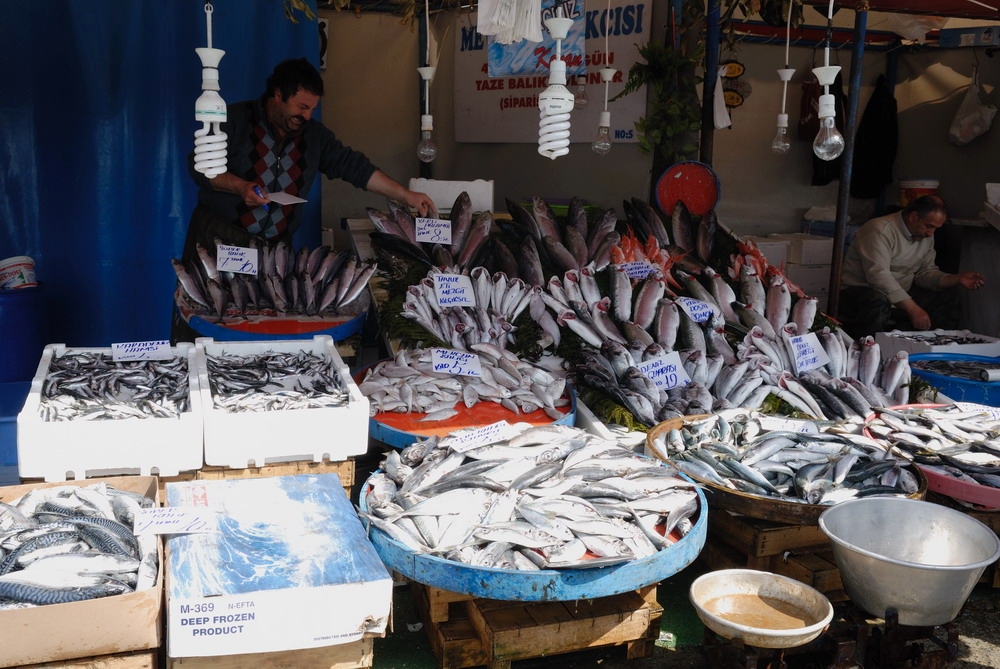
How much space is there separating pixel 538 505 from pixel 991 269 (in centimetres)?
670

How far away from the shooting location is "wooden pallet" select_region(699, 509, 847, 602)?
10.2 ft

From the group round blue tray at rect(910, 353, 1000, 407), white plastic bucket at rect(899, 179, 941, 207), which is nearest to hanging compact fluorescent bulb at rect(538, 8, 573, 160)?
round blue tray at rect(910, 353, 1000, 407)

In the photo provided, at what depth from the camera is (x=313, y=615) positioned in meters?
2.13

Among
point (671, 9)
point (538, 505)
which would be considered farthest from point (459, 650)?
point (671, 9)

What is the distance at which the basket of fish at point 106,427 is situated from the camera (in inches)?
108

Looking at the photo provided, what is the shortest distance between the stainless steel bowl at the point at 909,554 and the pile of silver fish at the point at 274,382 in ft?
5.74

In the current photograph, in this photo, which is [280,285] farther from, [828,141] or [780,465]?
[828,141]

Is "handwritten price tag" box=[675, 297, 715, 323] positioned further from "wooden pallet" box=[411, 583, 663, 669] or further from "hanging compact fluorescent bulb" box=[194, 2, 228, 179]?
"hanging compact fluorescent bulb" box=[194, 2, 228, 179]

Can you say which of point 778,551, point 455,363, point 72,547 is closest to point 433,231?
point 455,363

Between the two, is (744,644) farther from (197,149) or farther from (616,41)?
(616,41)

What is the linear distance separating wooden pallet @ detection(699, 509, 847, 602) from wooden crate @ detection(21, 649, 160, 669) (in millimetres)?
2009

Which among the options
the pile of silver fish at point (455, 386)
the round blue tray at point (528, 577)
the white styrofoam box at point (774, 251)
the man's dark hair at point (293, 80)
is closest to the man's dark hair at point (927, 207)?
the white styrofoam box at point (774, 251)

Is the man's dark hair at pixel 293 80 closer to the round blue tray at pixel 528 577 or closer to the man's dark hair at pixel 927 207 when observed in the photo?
the round blue tray at pixel 528 577

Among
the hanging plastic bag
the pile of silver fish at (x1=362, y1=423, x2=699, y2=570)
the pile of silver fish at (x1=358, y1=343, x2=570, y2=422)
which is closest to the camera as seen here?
the pile of silver fish at (x1=362, y1=423, x2=699, y2=570)
